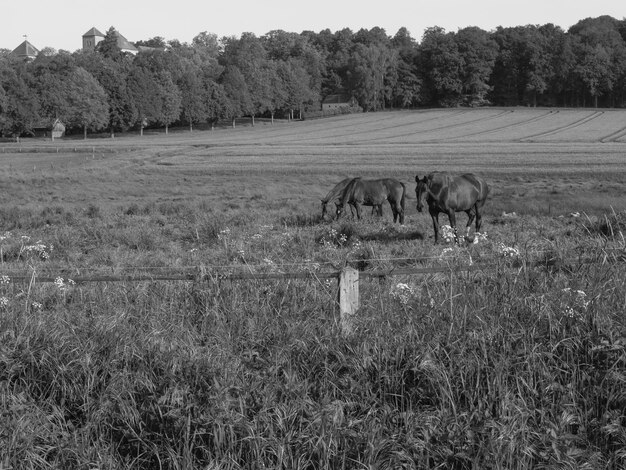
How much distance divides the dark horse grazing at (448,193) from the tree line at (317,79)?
94976 mm

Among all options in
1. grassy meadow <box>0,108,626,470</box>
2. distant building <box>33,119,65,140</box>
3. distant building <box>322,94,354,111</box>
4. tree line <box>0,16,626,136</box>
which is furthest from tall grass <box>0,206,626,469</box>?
distant building <box>322,94,354,111</box>

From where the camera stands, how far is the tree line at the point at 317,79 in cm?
11481

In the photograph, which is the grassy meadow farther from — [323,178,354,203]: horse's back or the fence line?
[323,178,354,203]: horse's back

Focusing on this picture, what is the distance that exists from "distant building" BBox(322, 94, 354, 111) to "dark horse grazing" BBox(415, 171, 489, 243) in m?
127

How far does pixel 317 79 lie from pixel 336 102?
9331 millimetres

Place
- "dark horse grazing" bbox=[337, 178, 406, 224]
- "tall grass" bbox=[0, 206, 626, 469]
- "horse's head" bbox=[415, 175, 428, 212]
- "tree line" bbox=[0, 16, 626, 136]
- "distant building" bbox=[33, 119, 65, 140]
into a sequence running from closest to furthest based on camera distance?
1. "tall grass" bbox=[0, 206, 626, 469]
2. "horse's head" bbox=[415, 175, 428, 212]
3. "dark horse grazing" bbox=[337, 178, 406, 224]
4. "distant building" bbox=[33, 119, 65, 140]
5. "tree line" bbox=[0, 16, 626, 136]

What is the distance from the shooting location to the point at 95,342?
23.4 feet

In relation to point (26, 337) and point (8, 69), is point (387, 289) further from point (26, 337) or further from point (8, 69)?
point (8, 69)

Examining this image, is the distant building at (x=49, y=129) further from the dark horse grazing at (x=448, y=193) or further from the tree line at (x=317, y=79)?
the dark horse grazing at (x=448, y=193)

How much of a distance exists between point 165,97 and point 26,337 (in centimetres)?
11705

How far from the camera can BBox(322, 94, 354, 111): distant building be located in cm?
14836

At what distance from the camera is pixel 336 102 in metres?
153

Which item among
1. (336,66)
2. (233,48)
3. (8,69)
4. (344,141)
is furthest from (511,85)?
(8,69)

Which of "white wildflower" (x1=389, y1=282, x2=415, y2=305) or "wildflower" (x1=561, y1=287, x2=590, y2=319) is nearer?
"wildflower" (x1=561, y1=287, x2=590, y2=319)
